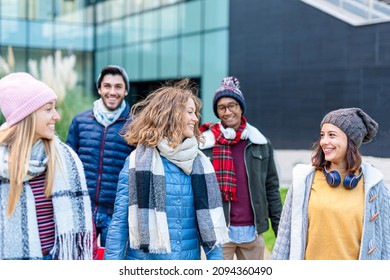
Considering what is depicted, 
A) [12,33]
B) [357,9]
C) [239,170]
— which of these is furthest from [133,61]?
[239,170]

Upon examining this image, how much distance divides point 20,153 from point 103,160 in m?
1.36

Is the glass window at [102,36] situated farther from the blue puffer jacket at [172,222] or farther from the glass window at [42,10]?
the blue puffer jacket at [172,222]

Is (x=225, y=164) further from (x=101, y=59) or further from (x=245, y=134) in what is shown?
(x=101, y=59)

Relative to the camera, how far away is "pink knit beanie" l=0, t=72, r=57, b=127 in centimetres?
210

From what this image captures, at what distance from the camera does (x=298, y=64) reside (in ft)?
30.5

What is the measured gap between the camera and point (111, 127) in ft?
11.3

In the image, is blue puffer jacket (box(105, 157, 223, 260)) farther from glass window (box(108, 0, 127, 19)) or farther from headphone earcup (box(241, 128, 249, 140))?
glass window (box(108, 0, 127, 19))

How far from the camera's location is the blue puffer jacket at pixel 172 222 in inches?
96.3

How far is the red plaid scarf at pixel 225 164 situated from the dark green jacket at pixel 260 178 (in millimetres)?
39

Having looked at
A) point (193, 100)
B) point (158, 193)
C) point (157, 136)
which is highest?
point (193, 100)

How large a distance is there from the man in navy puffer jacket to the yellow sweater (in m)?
1.37

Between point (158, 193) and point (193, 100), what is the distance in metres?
0.48
